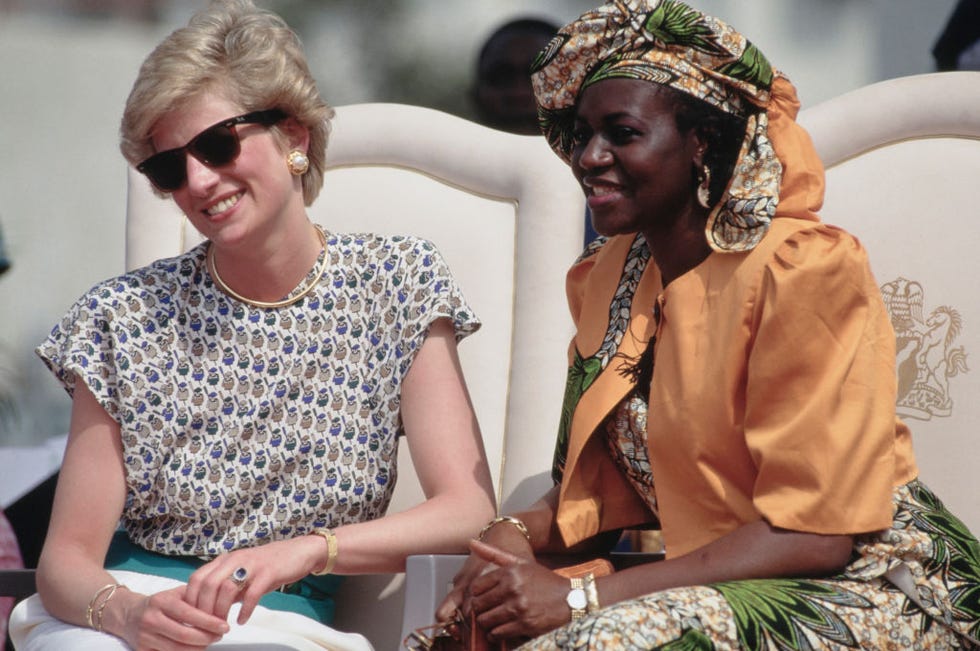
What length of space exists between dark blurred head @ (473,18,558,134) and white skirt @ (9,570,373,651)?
7.07ft

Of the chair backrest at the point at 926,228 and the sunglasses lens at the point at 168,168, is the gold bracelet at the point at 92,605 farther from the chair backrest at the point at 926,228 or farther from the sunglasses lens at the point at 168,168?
the chair backrest at the point at 926,228

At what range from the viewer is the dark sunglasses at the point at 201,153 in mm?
2568

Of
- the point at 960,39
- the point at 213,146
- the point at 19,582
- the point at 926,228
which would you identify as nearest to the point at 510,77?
the point at 960,39

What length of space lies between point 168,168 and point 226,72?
210 millimetres

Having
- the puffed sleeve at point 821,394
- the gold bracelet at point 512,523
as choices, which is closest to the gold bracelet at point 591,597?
the puffed sleeve at point 821,394

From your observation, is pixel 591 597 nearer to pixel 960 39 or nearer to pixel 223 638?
pixel 223 638

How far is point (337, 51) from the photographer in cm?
552

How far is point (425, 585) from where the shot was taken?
7.97ft

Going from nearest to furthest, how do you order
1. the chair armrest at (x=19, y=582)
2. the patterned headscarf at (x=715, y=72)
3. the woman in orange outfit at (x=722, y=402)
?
the woman in orange outfit at (x=722, y=402) → the patterned headscarf at (x=715, y=72) → the chair armrest at (x=19, y=582)

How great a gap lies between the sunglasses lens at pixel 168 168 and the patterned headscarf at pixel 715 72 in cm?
81

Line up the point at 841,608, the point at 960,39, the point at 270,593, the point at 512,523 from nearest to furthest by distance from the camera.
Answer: the point at 841,608
the point at 512,523
the point at 270,593
the point at 960,39

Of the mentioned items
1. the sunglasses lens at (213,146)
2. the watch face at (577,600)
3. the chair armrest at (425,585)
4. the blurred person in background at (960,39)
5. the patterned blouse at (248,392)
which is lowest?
the chair armrest at (425,585)

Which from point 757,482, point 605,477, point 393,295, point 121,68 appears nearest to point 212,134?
point 393,295

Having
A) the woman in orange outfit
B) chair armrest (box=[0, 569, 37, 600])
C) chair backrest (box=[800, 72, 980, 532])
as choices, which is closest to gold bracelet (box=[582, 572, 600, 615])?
the woman in orange outfit
